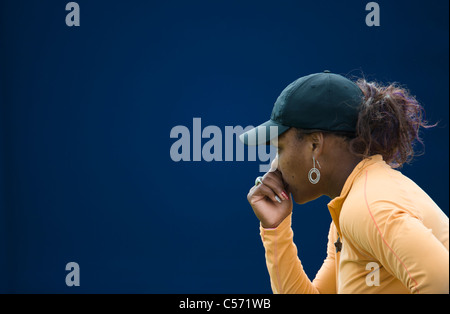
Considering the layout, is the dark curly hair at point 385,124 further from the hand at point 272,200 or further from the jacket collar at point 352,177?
the hand at point 272,200

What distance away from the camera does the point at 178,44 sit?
3391 millimetres

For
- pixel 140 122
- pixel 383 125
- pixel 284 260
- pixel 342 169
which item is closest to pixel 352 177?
pixel 342 169

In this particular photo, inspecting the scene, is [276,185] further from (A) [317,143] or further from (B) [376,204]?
(B) [376,204]

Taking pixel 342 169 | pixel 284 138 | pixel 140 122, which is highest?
pixel 140 122

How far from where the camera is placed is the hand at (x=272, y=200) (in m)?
1.87

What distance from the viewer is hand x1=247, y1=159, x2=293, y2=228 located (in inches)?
73.5

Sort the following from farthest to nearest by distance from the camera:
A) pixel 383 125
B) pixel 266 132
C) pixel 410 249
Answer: pixel 266 132 < pixel 383 125 < pixel 410 249

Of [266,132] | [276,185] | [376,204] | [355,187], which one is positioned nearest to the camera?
[376,204]

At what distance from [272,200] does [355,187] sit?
1.53 feet

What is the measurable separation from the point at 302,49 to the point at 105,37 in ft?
4.15

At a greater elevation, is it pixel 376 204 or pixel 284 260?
pixel 376 204

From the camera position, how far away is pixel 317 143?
163 centimetres

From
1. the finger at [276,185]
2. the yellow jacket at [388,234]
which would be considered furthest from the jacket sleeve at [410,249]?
the finger at [276,185]

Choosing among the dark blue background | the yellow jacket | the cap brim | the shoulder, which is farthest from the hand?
the dark blue background
